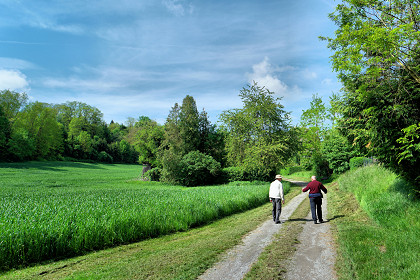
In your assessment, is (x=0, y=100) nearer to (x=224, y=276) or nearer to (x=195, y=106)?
(x=195, y=106)

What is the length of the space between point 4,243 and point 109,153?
9563 centimetres

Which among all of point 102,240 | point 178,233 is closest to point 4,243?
point 102,240

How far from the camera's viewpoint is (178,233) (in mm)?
10133

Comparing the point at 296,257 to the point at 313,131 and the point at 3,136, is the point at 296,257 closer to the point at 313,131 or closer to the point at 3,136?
the point at 313,131

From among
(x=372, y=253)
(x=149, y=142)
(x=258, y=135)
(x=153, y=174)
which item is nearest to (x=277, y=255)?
(x=372, y=253)

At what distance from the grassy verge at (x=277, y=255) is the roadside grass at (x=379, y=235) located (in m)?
1.20

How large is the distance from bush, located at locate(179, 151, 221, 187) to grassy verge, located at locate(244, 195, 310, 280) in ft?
75.7

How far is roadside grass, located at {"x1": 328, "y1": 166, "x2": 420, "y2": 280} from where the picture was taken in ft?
16.8

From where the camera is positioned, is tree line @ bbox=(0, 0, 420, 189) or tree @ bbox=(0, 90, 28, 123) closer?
tree line @ bbox=(0, 0, 420, 189)

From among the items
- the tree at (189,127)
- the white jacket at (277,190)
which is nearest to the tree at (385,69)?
the white jacket at (277,190)

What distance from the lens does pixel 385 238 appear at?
695 cm

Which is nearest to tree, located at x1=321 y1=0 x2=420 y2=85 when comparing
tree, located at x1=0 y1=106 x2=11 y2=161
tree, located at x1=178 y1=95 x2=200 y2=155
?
tree, located at x1=178 y1=95 x2=200 y2=155

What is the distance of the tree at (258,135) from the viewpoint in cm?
2680

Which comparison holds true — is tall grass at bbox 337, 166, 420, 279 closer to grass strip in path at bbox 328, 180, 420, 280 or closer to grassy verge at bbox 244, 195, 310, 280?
grass strip in path at bbox 328, 180, 420, 280
